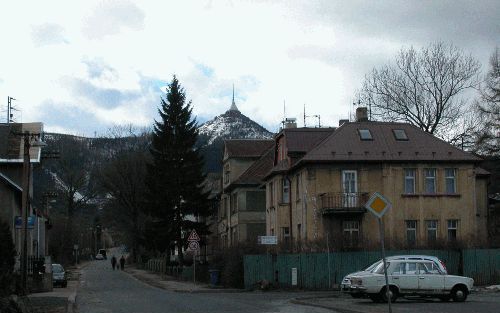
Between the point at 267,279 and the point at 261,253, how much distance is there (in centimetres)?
195

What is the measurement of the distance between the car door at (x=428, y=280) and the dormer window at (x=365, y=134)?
1792 cm

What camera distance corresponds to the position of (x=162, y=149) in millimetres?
62250

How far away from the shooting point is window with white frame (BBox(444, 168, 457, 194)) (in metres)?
44.9

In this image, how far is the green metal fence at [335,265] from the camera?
38.2 m

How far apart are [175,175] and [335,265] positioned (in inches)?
998

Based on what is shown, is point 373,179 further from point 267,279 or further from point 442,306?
point 442,306

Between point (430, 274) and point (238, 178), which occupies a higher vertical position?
point (238, 178)

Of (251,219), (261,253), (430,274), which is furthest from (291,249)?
(251,219)

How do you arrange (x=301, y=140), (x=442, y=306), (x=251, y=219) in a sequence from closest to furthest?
(x=442, y=306)
(x=301, y=140)
(x=251, y=219)

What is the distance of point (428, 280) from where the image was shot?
28.4 meters

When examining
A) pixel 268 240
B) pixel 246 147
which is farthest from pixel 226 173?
pixel 268 240

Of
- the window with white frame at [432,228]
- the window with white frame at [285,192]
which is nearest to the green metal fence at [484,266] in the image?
the window with white frame at [432,228]

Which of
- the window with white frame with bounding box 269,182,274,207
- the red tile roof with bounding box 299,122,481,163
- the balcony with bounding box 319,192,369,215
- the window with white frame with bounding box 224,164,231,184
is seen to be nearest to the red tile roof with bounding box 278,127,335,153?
the red tile roof with bounding box 299,122,481,163

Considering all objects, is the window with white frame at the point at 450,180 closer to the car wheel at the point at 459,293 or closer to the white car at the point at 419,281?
the white car at the point at 419,281
